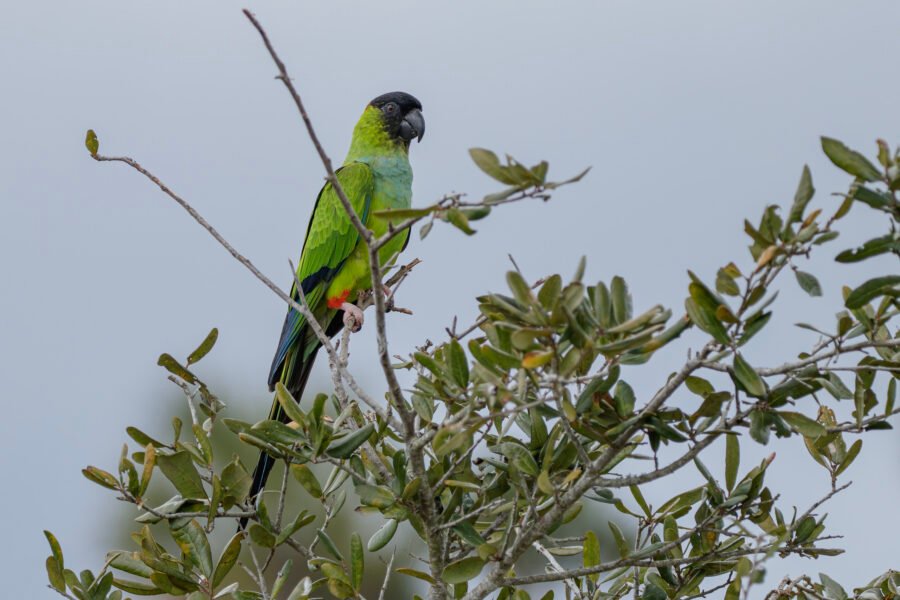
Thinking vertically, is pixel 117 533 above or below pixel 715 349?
below

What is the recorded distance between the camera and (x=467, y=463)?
258 centimetres

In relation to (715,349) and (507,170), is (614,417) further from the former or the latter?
(507,170)

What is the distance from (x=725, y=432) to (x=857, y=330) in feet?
1.42

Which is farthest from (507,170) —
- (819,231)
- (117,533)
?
(117,533)

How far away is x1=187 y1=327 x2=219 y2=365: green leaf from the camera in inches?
113

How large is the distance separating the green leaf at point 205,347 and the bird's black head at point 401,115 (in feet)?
10.1

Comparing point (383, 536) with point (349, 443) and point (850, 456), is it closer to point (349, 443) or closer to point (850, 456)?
point (349, 443)

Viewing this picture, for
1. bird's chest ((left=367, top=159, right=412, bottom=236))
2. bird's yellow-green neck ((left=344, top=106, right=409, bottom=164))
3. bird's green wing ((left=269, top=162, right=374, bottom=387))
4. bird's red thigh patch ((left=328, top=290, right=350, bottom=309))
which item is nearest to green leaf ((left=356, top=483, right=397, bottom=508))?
bird's green wing ((left=269, top=162, right=374, bottom=387))

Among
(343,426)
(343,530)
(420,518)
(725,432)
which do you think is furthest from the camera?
(343,530)

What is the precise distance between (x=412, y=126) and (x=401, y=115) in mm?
104

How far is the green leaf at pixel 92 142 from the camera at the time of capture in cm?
298

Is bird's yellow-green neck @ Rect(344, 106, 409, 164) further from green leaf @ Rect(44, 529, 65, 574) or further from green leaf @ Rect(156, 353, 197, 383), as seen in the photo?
green leaf @ Rect(44, 529, 65, 574)

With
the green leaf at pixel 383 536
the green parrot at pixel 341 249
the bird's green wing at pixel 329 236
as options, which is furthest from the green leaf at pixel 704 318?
the bird's green wing at pixel 329 236

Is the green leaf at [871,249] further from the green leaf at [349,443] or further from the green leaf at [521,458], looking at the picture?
the green leaf at [349,443]
